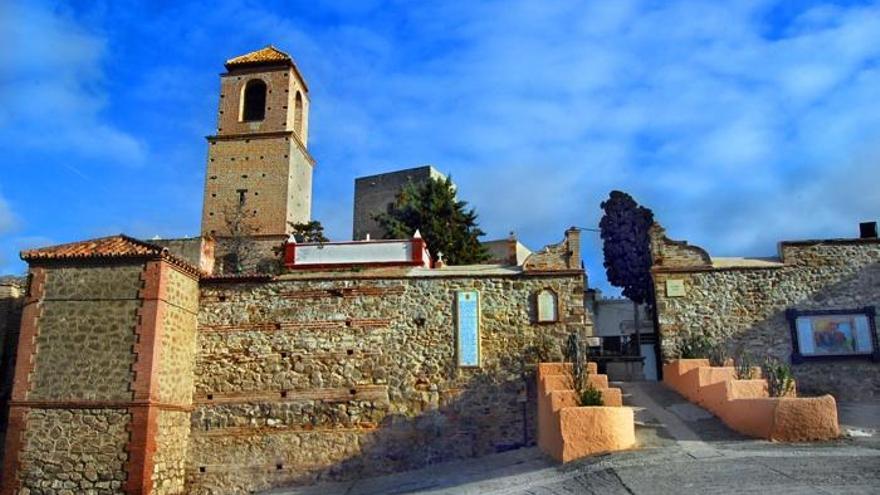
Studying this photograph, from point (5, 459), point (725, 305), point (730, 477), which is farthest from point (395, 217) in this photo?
point (730, 477)

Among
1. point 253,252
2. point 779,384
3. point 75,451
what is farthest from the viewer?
point 253,252

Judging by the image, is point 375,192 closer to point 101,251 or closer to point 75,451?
point 101,251

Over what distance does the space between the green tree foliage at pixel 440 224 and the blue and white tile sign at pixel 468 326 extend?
10754 mm

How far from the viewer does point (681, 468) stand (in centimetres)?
1034

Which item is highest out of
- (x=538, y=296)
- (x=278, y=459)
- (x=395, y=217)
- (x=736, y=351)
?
(x=395, y=217)

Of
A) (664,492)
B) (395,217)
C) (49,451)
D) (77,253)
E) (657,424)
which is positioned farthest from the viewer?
(395,217)

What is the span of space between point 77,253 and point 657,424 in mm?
12124

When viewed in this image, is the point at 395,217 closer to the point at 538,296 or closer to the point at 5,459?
the point at 538,296

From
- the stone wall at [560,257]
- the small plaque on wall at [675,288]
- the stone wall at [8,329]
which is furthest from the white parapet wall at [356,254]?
the stone wall at [8,329]

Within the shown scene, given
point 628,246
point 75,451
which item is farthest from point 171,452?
point 628,246

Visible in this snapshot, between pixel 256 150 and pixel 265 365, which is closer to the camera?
pixel 265 365

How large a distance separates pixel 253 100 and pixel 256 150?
2.75m

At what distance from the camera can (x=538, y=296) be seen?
1730 centimetres

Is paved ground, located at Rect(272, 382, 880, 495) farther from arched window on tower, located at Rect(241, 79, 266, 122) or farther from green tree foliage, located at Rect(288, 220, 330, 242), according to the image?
arched window on tower, located at Rect(241, 79, 266, 122)
